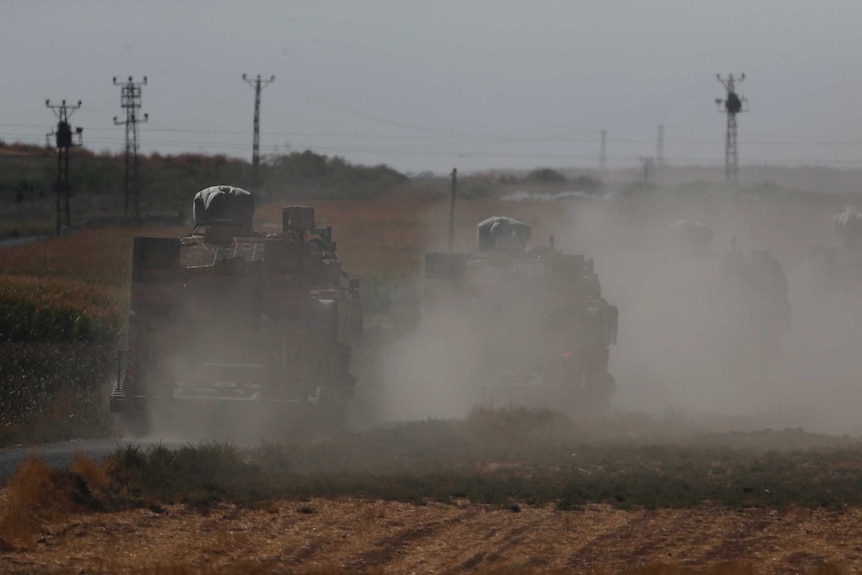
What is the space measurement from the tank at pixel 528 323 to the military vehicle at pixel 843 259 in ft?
59.8

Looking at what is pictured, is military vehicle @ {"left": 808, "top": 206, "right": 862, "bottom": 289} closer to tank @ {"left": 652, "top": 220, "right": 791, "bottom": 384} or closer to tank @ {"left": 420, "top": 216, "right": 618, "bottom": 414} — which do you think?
tank @ {"left": 652, "top": 220, "right": 791, "bottom": 384}

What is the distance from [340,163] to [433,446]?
54897 mm

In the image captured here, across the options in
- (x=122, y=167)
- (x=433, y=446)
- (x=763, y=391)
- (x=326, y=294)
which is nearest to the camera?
(x=433, y=446)

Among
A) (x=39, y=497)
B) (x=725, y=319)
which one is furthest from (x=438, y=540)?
(x=725, y=319)

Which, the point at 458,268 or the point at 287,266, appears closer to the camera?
the point at 287,266

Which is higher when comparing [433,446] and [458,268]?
[458,268]

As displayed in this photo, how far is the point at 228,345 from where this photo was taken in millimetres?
26094

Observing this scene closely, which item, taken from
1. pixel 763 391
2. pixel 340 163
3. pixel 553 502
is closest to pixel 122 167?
pixel 340 163

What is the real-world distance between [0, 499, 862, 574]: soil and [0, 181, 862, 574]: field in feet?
0.14

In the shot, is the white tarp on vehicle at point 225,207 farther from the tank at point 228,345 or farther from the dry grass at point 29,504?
the dry grass at point 29,504

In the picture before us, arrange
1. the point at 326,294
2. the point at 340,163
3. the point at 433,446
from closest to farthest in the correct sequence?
the point at 433,446 → the point at 326,294 → the point at 340,163

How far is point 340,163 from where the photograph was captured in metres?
79.0

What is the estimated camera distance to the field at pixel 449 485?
16.6 metres

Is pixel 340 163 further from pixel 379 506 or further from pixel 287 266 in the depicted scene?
pixel 379 506
